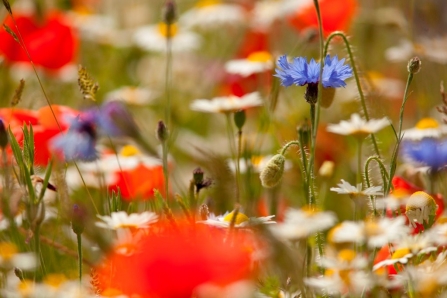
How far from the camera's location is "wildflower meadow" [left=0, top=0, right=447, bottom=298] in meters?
0.71

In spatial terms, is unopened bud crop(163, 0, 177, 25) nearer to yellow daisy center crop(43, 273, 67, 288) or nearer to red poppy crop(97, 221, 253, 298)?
yellow daisy center crop(43, 273, 67, 288)

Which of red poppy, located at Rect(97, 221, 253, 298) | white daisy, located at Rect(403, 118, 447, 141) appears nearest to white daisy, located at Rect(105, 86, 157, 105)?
white daisy, located at Rect(403, 118, 447, 141)

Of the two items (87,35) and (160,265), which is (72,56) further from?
(160,265)

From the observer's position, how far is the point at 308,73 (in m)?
0.86

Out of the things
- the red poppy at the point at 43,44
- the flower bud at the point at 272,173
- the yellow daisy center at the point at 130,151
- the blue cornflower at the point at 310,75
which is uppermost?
the red poppy at the point at 43,44

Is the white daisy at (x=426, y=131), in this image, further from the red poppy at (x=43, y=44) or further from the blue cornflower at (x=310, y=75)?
the red poppy at (x=43, y=44)

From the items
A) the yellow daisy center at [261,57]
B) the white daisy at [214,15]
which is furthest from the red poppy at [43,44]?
the white daisy at [214,15]

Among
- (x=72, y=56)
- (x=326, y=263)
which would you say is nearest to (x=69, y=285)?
(x=326, y=263)

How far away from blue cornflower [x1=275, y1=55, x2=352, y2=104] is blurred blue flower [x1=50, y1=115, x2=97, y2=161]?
19 centimetres

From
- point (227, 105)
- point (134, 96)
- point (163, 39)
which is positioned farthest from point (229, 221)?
point (163, 39)

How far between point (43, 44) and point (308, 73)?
0.84 metres

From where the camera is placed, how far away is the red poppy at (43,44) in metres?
1.58

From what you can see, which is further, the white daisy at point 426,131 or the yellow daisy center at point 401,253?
the white daisy at point 426,131

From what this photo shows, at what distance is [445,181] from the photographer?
1134mm
